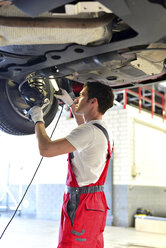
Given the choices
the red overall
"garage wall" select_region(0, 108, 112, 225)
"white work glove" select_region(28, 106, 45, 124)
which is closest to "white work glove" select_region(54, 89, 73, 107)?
"white work glove" select_region(28, 106, 45, 124)

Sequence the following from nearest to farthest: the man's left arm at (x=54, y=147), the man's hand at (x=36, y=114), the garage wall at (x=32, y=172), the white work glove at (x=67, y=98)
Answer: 1. the man's left arm at (x=54, y=147)
2. the man's hand at (x=36, y=114)
3. the white work glove at (x=67, y=98)
4. the garage wall at (x=32, y=172)

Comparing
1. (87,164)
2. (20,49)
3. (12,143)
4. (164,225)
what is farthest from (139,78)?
(12,143)

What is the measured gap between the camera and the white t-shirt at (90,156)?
2.15 m

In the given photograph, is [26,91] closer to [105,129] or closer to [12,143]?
[105,129]

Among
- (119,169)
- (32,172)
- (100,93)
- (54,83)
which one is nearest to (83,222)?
(100,93)

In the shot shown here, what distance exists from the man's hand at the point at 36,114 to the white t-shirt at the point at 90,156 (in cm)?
30

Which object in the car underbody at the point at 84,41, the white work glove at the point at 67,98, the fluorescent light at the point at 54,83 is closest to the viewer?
the car underbody at the point at 84,41

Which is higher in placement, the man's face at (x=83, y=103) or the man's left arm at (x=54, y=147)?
the man's face at (x=83, y=103)

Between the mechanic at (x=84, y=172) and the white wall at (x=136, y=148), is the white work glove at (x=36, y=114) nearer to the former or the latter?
the mechanic at (x=84, y=172)

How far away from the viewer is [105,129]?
229cm

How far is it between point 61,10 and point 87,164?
1027mm

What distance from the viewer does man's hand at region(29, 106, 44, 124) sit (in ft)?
7.45

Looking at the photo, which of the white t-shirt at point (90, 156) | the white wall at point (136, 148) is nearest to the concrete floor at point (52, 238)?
the white wall at point (136, 148)

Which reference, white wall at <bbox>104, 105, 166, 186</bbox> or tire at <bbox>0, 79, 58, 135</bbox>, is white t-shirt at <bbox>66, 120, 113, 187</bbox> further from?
white wall at <bbox>104, 105, 166, 186</bbox>
